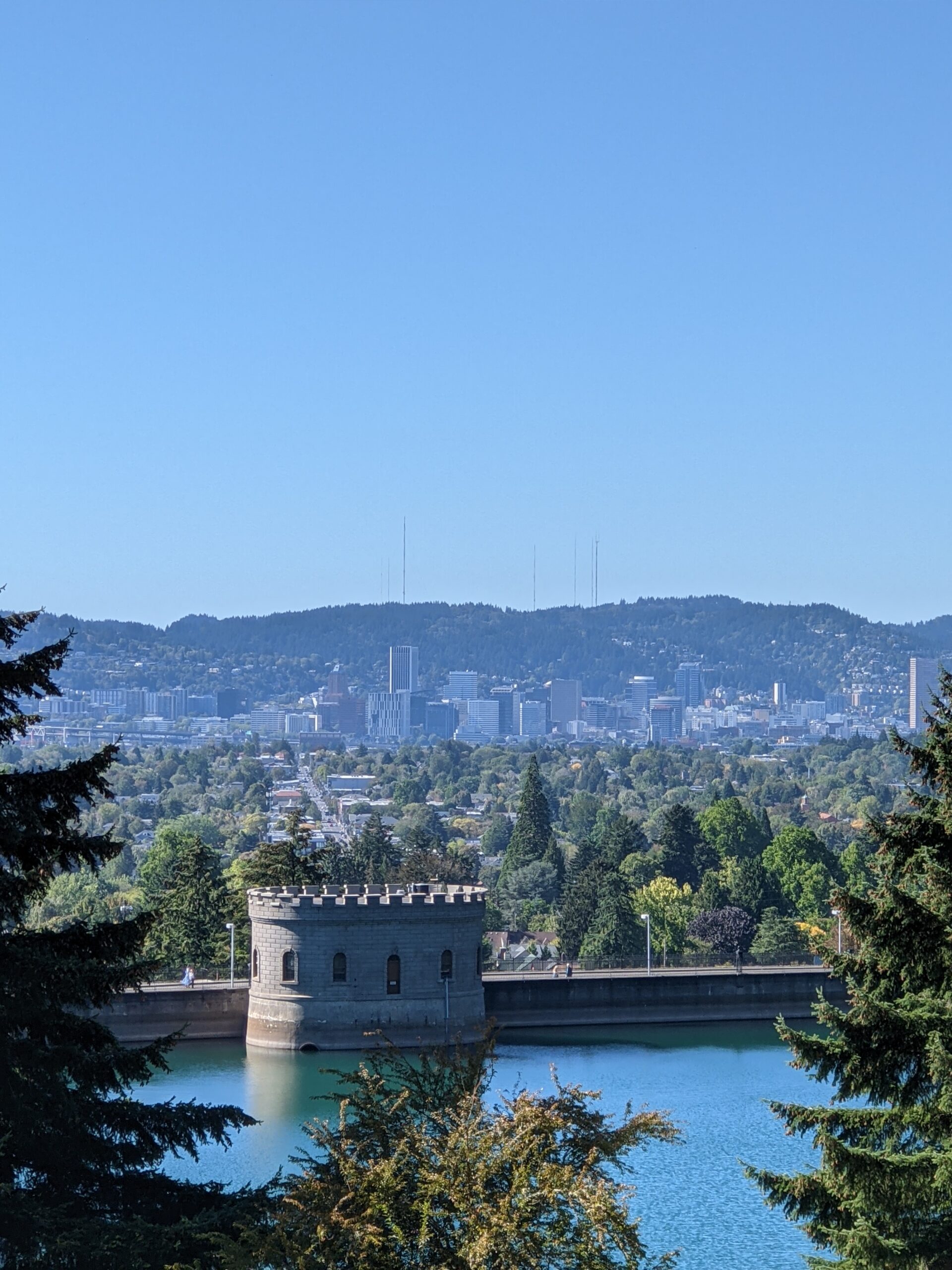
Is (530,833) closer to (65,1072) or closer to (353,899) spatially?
(353,899)

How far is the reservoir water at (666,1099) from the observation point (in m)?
32.3

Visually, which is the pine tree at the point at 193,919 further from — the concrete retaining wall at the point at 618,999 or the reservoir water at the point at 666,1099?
the reservoir water at the point at 666,1099

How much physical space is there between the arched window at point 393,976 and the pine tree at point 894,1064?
33.9 meters

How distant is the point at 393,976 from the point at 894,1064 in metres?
35.3

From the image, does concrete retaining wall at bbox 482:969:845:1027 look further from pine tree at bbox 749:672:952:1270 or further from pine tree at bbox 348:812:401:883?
pine tree at bbox 749:672:952:1270

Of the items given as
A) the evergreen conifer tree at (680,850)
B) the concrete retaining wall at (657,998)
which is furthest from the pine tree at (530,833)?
the concrete retaining wall at (657,998)

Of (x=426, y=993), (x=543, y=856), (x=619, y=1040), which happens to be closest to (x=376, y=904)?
(x=426, y=993)

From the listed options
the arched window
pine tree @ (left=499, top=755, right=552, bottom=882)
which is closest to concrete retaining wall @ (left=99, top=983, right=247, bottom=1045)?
the arched window

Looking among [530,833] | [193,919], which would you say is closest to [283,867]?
[193,919]

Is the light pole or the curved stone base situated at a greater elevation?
the light pole

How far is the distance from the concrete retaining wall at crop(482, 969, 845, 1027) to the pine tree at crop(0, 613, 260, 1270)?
37624 millimetres

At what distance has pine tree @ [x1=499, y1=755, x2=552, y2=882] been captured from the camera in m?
110

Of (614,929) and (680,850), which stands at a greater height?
(680,850)

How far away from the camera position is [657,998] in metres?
56.9
